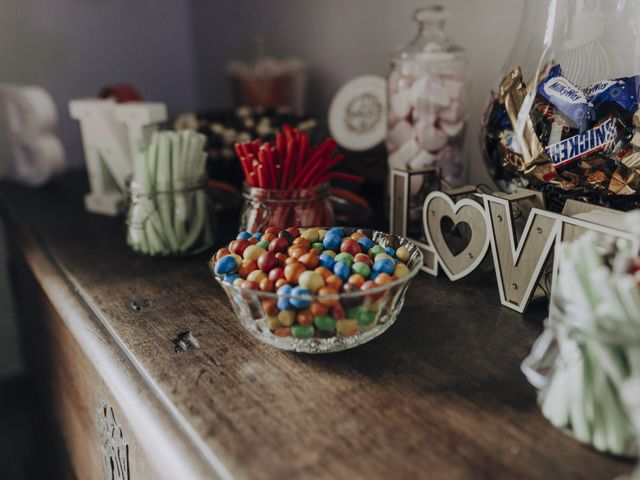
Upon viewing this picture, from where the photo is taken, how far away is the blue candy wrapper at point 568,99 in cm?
64

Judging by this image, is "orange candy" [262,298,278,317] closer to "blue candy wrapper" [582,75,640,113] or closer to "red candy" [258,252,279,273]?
"red candy" [258,252,279,273]

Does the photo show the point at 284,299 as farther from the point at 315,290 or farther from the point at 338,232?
the point at 338,232

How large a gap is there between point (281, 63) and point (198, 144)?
0.51 meters

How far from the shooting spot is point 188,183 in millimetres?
878

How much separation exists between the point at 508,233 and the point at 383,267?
A: 16 cm

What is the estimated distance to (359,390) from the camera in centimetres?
53

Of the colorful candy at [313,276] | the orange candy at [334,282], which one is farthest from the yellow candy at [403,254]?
the orange candy at [334,282]

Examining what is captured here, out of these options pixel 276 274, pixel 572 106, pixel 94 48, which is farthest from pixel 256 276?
pixel 94 48

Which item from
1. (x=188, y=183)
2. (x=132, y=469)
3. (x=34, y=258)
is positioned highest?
(x=188, y=183)

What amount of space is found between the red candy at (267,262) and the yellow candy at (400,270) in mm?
123

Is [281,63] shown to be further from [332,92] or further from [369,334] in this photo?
[369,334]

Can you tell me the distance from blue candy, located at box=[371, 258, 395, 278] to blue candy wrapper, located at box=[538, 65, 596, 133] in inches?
10.2

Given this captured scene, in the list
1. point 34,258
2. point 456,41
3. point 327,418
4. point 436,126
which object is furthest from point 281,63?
point 327,418

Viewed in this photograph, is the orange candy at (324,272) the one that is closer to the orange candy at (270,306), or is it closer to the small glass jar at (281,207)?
the orange candy at (270,306)
